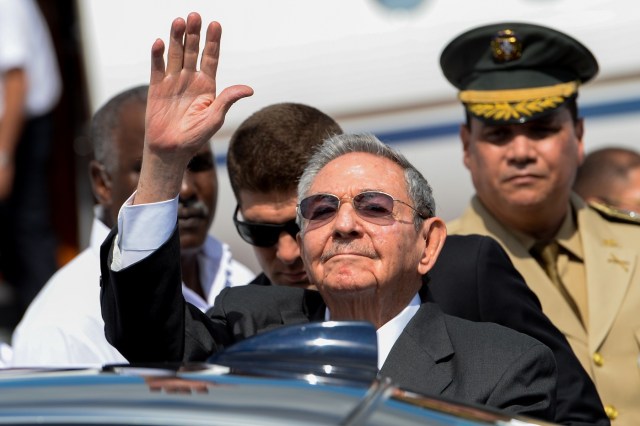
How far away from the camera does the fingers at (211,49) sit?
9.12 ft

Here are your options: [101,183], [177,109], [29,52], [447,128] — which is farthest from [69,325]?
[29,52]

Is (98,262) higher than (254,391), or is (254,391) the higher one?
(254,391)

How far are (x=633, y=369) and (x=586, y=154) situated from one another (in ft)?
5.05

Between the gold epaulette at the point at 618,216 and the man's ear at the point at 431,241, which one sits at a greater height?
the man's ear at the point at 431,241

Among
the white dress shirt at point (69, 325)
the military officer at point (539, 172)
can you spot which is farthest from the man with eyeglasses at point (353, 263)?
the military officer at point (539, 172)

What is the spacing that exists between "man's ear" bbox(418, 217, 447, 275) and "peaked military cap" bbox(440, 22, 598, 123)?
3.09 ft

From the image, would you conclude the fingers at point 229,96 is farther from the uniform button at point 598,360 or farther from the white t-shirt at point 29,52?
the white t-shirt at point 29,52

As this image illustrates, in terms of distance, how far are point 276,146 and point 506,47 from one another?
0.87 metres

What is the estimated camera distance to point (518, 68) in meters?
3.99

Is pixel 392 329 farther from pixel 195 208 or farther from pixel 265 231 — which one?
pixel 195 208

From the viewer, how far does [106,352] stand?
3416 mm

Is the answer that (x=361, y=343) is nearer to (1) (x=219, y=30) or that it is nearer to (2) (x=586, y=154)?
(1) (x=219, y=30)

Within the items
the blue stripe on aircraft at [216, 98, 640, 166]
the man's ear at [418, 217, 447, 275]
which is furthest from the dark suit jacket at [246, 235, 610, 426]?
the blue stripe on aircraft at [216, 98, 640, 166]

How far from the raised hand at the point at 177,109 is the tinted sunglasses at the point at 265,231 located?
0.72m
